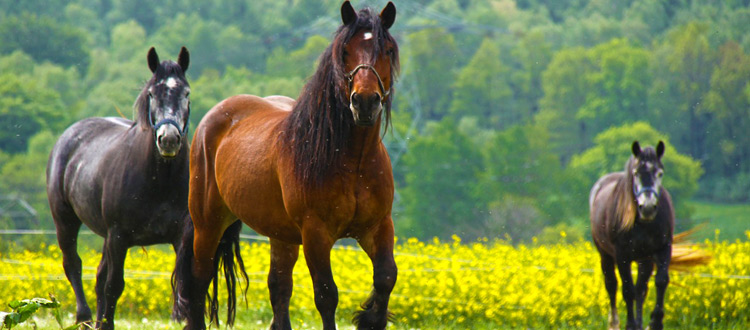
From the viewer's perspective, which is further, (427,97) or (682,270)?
(427,97)

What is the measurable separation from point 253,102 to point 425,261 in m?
5.94

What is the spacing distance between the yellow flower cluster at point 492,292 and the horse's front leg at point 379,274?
4826 mm

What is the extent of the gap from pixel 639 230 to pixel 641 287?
2.01 ft

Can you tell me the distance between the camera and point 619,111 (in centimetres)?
5969

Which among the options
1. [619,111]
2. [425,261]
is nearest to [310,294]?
[425,261]

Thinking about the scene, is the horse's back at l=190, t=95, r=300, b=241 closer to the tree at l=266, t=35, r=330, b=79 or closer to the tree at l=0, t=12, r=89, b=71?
the tree at l=266, t=35, r=330, b=79

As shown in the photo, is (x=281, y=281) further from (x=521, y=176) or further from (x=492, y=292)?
(x=521, y=176)

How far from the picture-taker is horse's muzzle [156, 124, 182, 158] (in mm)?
5824

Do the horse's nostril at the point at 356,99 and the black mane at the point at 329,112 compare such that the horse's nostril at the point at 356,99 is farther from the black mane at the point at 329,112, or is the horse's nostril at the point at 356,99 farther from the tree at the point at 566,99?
the tree at the point at 566,99

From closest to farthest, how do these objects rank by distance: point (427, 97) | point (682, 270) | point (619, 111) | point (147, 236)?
point (147, 236) < point (682, 270) < point (619, 111) < point (427, 97)

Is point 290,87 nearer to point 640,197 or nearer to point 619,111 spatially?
point 619,111

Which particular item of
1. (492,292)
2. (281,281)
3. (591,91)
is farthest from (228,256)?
(591,91)

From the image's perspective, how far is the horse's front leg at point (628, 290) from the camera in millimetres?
8844

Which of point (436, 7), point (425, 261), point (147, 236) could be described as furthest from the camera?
point (436, 7)
